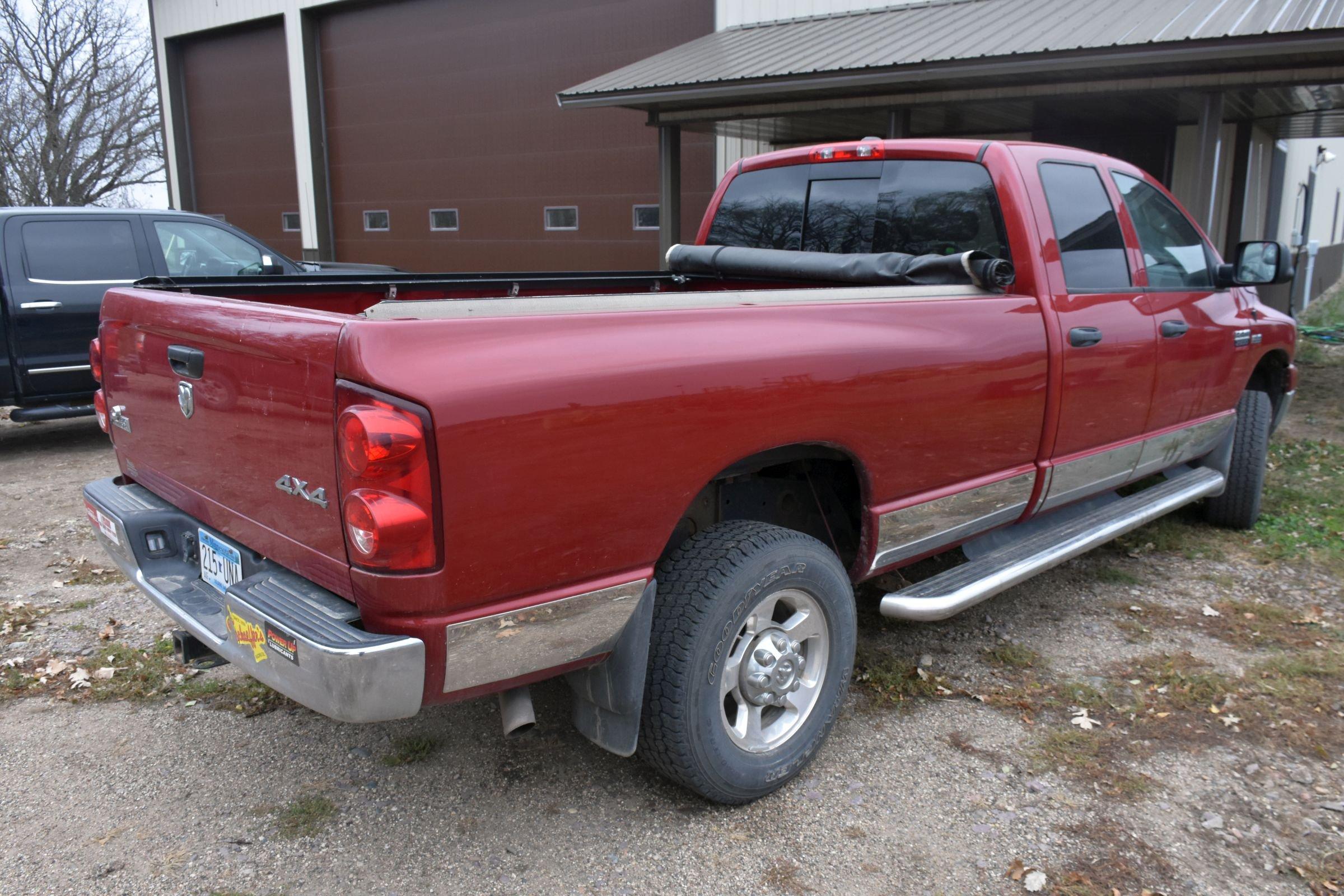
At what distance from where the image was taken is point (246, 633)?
2.38m

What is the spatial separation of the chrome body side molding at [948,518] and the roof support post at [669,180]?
8018mm

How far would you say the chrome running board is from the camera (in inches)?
127

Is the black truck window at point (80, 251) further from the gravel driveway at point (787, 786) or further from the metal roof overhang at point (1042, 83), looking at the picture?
the metal roof overhang at point (1042, 83)

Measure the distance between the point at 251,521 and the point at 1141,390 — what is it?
135 inches

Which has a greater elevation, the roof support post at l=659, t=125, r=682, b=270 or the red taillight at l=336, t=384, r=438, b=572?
the roof support post at l=659, t=125, r=682, b=270

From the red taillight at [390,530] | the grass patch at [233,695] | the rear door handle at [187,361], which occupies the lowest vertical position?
the grass patch at [233,695]

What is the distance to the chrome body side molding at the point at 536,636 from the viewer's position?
7.32ft

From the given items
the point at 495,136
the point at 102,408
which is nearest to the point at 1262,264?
the point at 102,408

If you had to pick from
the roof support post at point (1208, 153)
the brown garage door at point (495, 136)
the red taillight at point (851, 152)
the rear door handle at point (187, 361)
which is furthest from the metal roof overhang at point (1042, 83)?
the rear door handle at point (187, 361)

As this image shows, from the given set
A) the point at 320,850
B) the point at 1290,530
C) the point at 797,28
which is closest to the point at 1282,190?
the point at 797,28

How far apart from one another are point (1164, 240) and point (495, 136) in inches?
463

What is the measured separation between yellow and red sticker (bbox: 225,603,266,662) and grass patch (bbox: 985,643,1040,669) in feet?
8.96

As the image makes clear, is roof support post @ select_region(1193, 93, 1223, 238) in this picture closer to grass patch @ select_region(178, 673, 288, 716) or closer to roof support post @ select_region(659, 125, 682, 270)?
roof support post @ select_region(659, 125, 682, 270)

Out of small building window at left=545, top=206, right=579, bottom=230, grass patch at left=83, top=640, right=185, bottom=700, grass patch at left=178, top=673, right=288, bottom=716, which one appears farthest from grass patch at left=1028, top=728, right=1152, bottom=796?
small building window at left=545, top=206, right=579, bottom=230
